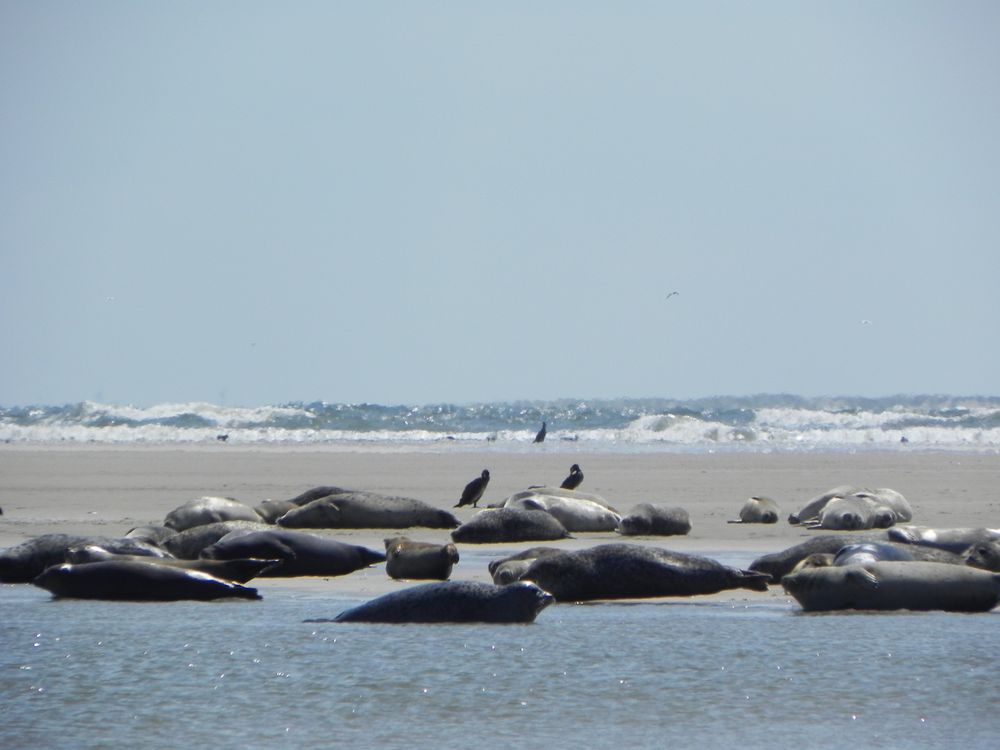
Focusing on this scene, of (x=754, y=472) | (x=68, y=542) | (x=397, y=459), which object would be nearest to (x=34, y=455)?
(x=397, y=459)

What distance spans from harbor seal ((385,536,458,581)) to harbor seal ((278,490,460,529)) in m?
3.40

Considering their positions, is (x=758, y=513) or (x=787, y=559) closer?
(x=787, y=559)

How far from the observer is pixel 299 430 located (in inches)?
1705

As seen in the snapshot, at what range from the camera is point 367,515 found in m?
12.9

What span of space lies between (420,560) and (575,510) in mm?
3619

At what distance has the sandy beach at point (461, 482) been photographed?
1204 cm

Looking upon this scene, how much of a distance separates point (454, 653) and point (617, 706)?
4.05 feet

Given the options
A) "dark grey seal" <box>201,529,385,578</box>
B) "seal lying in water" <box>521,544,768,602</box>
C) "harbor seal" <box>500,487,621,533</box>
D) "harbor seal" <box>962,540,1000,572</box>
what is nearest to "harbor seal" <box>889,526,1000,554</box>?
"harbor seal" <box>962,540,1000,572</box>

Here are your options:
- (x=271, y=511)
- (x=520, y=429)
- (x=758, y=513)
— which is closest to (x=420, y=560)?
(x=271, y=511)

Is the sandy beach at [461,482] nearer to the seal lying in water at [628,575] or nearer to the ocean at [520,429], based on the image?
the seal lying in water at [628,575]

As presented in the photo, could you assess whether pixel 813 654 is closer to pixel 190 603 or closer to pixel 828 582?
pixel 828 582

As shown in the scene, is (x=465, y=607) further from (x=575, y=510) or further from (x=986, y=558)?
(x=575, y=510)

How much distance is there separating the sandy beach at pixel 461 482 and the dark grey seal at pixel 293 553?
11 centimetres

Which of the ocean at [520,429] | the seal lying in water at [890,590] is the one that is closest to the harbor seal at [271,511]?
the seal lying in water at [890,590]
